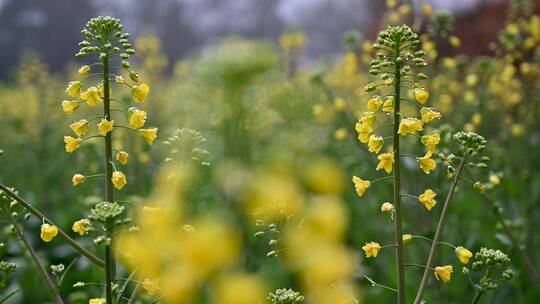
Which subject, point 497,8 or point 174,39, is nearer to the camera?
point 497,8

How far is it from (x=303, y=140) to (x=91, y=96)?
1285 millimetres

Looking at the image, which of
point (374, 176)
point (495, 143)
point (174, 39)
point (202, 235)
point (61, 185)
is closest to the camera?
point (202, 235)

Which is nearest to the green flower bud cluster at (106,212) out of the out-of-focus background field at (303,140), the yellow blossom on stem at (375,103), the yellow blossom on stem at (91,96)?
the out-of-focus background field at (303,140)

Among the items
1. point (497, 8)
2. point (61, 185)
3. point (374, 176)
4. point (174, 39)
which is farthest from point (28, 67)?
point (174, 39)

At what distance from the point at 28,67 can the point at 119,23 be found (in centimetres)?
631

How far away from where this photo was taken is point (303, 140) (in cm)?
349

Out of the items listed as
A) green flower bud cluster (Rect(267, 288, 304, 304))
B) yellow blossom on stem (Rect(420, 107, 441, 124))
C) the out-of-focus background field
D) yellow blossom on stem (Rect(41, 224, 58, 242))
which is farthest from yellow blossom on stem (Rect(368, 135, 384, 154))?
yellow blossom on stem (Rect(41, 224, 58, 242))

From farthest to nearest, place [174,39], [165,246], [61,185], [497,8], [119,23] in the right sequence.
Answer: [174,39] < [497,8] < [61,185] < [119,23] < [165,246]

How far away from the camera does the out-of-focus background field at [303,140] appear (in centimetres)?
120

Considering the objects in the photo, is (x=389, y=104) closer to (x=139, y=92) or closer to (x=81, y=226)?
(x=139, y=92)

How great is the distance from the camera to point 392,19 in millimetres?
5488

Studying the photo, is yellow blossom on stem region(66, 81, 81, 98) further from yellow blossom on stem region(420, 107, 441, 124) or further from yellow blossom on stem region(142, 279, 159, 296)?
yellow blossom on stem region(420, 107, 441, 124)

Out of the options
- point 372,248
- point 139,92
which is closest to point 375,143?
point 372,248

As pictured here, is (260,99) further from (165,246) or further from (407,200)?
(407,200)
